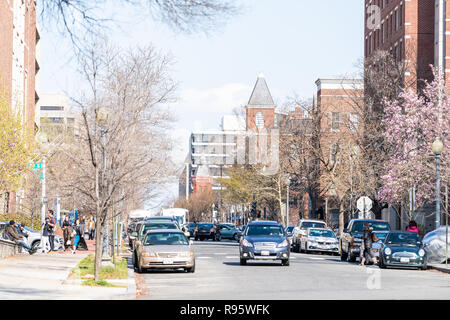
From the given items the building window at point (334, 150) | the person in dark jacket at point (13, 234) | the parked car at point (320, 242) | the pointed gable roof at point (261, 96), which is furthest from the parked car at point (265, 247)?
the pointed gable roof at point (261, 96)

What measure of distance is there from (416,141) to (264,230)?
64.8 feet

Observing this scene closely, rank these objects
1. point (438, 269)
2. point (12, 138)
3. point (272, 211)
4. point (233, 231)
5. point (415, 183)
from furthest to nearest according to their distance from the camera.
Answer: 1. point (272, 211)
2. point (233, 231)
3. point (415, 183)
4. point (12, 138)
5. point (438, 269)

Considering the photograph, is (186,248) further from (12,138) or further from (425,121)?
(425,121)

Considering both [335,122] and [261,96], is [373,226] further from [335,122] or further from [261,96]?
[261,96]

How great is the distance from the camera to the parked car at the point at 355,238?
36406 mm

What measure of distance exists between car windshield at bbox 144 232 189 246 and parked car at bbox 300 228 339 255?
17.4 m

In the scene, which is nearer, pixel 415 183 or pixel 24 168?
pixel 24 168

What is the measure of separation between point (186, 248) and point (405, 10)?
4418 cm

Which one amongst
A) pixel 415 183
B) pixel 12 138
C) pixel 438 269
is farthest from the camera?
pixel 415 183

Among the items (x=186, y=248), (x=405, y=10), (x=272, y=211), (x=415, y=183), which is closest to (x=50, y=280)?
(x=186, y=248)

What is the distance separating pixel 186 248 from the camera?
92.6 feet

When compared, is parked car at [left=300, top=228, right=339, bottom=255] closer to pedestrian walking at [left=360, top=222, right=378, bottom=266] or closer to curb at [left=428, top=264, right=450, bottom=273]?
pedestrian walking at [left=360, top=222, right=378, bottom=266]

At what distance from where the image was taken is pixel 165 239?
29266mm

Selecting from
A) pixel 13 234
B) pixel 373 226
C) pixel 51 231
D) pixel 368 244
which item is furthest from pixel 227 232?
pixel 368 244
